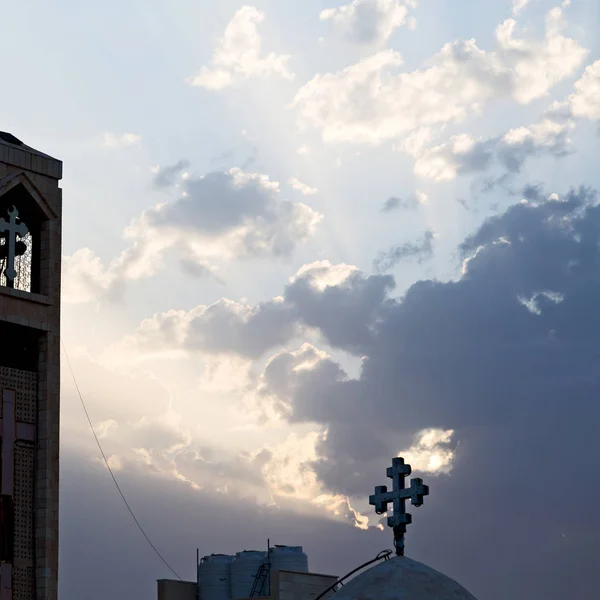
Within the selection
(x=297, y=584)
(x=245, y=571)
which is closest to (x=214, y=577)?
(x=245, y=571)

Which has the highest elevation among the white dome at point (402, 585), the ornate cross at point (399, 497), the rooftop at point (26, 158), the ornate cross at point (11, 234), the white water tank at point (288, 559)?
the rooftop at point (26, 158)

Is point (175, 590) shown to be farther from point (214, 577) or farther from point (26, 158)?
point (26, 158)

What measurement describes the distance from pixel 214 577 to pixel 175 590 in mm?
1976

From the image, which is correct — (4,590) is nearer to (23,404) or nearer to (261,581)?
(23,404)

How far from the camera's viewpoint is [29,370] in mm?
46875

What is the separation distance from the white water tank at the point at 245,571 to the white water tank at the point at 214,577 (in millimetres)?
383

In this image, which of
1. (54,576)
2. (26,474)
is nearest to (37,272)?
(26,474)

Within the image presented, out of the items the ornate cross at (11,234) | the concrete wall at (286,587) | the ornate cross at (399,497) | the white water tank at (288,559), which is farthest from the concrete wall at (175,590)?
the ornate cross at (399,497)

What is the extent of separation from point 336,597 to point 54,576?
49.7 ft

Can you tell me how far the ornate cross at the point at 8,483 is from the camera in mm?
44031

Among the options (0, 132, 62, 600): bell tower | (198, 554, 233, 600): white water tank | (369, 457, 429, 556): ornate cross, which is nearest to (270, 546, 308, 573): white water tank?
(198, 554, 233, 600): white water tank

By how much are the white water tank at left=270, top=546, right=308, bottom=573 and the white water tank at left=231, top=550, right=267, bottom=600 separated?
0.61 meters

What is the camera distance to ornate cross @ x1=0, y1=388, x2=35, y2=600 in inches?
1734

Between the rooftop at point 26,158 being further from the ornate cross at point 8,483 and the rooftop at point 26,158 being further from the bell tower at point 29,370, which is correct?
the ornate cross at point 8,483
